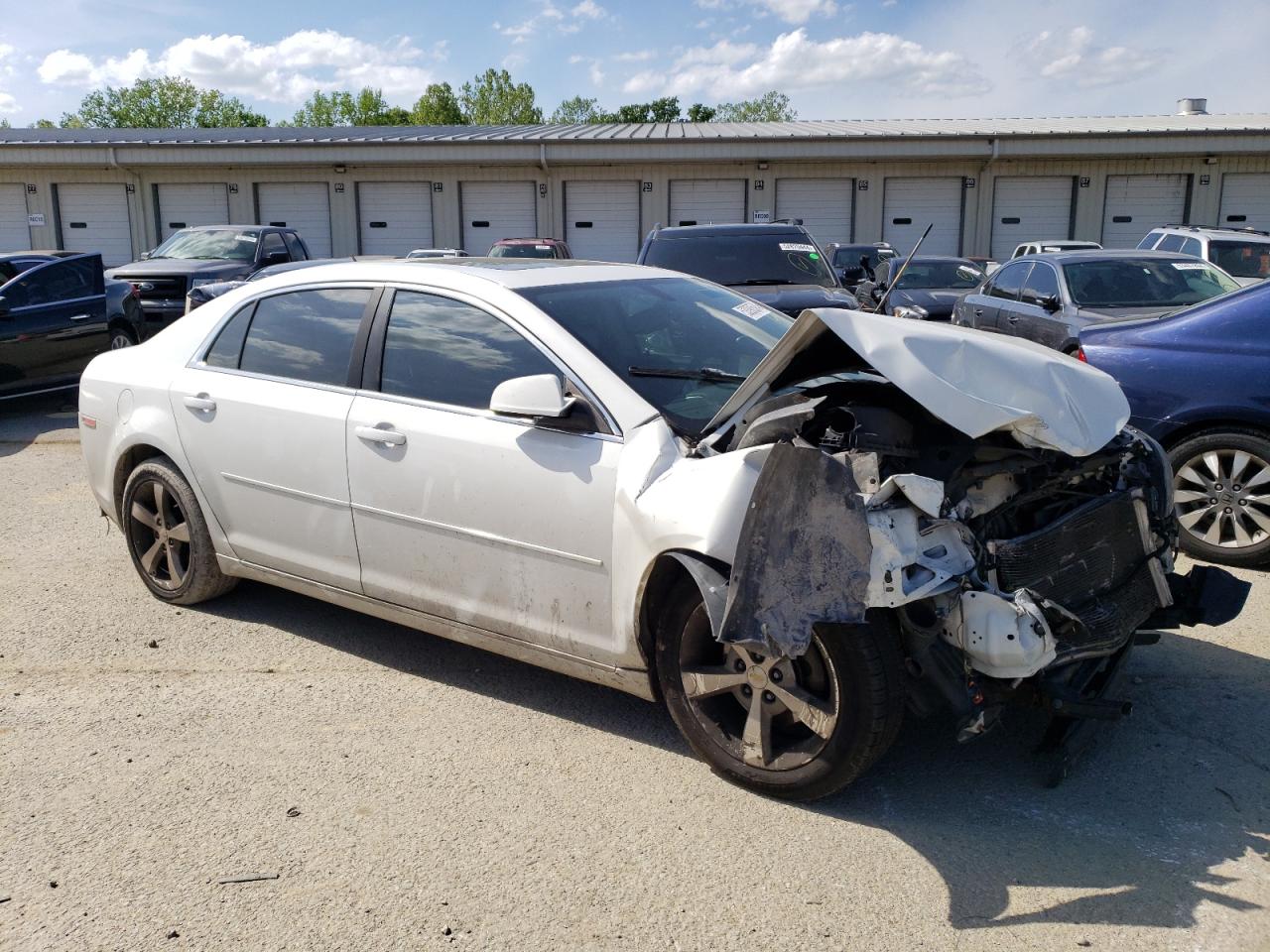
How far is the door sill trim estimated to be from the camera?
12.2 feet

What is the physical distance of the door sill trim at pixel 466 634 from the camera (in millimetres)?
3705

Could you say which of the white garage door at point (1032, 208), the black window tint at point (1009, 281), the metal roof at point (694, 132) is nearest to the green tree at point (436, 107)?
the metal roof at point (694, 132)

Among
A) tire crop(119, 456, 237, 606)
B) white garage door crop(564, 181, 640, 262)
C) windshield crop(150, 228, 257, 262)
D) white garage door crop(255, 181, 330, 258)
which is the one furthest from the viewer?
white garage door crop(255, 181, 330, 258)

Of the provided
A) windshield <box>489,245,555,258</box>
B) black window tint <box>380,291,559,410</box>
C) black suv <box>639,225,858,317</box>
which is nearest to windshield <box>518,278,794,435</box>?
black window tint <box>380,291,559,410</box>

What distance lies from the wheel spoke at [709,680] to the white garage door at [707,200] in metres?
26.0

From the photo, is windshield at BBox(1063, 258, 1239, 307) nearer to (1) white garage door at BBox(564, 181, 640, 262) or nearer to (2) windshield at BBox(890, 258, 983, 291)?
(2) windshield at BBox(890, 258, 983, 291)

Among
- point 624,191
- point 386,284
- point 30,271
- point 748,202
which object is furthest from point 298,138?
point 386,284

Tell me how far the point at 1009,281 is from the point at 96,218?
89.2 feet

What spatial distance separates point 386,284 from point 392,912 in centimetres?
253

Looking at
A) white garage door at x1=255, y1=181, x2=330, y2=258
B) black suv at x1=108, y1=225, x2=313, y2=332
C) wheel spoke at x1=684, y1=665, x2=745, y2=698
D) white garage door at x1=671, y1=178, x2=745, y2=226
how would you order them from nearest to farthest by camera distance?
wheel spoke at x1=684, y1=665, x2=745, y2=698 < black suv at x1=108, y1=225, x2=313, y2=332 < white garage door at x1=671, y1=178, x2=745, y2=226 < white garage door at x1=255, y1=181, x2=330, y2=258

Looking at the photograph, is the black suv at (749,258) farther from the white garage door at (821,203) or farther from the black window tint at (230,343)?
the white garage door at (821,203)

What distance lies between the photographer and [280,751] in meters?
3.83

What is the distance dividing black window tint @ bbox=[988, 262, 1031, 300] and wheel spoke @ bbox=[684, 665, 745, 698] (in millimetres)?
7932

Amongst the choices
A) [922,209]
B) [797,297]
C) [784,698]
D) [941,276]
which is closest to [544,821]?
[784,698]
